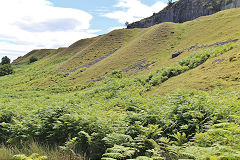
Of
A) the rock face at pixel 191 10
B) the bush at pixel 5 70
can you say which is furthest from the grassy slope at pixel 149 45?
the rock face at pixel 191 10

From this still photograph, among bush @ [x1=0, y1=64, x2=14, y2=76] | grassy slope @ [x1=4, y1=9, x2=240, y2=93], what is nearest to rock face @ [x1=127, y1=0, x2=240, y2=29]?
grassy slope @ [x1=4, y1=9, x2=240, y2=93]

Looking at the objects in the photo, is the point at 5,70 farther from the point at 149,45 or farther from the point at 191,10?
the point at 191,10

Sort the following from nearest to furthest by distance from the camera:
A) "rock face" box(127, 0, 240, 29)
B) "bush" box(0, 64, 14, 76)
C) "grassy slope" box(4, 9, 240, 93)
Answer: "grassy slope" box(4, 9, 240, 93) < "bush" box(0, 64, 14, 76) < "rock face" box(127, 0, 240, 29)

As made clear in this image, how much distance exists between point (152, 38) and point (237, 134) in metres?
53.4

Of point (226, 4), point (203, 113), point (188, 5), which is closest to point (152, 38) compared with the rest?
point (203, 113)

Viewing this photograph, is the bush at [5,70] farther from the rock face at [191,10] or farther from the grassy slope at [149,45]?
the rock face at [191,10]

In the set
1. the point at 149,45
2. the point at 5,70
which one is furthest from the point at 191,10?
the point at 5,70

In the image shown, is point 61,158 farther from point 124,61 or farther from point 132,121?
point 124,61

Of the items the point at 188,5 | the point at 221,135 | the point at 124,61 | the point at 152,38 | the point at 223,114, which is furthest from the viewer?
the point at 188,5

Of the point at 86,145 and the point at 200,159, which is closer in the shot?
the point at 200,159

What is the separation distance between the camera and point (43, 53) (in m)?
127

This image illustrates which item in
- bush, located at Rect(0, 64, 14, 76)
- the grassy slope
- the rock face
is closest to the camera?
the grassy slope

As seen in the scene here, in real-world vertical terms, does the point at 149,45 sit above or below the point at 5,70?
above

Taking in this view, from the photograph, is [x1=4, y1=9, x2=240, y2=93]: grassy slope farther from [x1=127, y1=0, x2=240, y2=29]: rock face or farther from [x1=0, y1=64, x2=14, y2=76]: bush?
[x1=127, y1=0, x2=240, y2=29]: rock face
